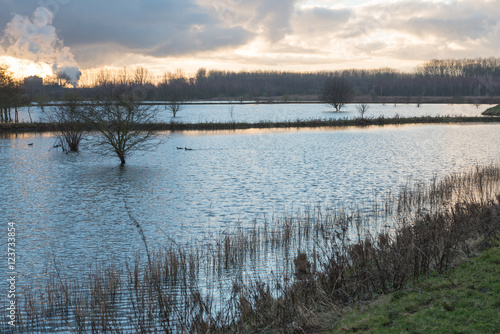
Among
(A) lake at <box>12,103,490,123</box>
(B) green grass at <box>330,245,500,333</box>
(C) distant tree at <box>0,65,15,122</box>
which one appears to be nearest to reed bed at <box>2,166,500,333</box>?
(B) green grass at <box>330,245,500,333</box>

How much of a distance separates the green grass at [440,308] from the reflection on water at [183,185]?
22.0 feet

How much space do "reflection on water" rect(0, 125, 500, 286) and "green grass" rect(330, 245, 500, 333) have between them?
6.71m

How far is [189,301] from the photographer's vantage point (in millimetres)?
8023

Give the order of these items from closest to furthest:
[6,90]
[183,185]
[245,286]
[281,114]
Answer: [245,286] → [183,185] → [6,90] → [281,114]

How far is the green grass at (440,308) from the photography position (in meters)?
5.51

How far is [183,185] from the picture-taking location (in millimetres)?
21266

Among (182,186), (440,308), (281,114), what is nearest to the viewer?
(440,308)

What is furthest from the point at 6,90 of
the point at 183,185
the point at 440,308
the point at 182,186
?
the point at 440,308

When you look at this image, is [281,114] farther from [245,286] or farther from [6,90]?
[245,286]

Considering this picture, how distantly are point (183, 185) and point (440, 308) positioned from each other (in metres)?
16.4

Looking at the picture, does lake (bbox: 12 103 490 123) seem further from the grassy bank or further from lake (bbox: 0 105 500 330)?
lake (bbox: 0 105 500 330)

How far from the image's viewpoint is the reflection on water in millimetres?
12773

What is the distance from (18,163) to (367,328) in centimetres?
2840

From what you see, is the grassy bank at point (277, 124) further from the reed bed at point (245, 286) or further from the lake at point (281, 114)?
the reed bed at point (245, 286)
